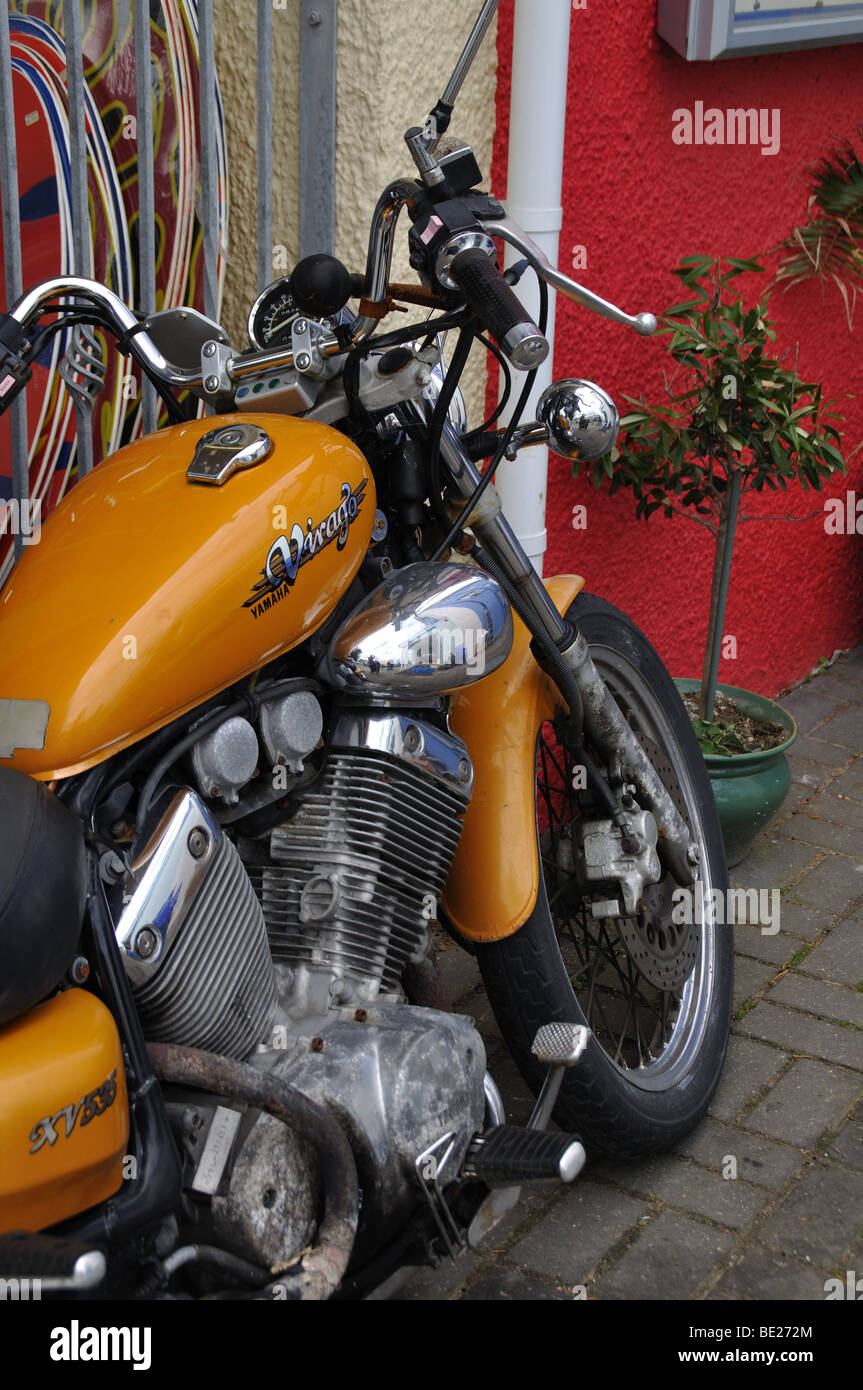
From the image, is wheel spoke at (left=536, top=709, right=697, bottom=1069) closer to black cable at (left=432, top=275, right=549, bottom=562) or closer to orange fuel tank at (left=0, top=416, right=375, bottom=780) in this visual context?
black cable at (left=432, top=275, right=549, bottom=562)

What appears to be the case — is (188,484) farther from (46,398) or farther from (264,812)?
(46,398)

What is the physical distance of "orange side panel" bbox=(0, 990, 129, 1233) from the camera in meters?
1.54

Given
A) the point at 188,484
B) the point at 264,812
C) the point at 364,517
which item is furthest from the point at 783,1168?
the point at 188,484

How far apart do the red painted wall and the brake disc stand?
904mm

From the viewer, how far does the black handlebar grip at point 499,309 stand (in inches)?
73.2

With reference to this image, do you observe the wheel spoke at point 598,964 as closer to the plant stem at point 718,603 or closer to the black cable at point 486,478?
the black cable at point 486,478

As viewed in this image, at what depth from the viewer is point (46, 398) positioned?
112 inches

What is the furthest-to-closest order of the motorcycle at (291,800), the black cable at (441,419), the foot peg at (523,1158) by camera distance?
the black cable at (441,419) < the foot peg at (523,1158) < the motorcycle at (291,800)

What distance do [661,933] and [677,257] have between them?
1.90m

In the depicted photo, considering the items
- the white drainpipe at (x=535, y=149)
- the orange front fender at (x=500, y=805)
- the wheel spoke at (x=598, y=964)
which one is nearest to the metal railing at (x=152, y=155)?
A: the white drainpipe at (x=535, y=149)

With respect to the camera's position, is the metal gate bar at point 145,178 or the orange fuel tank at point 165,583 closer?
the orange fuel tank at point 165,583

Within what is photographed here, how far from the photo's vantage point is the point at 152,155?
2885 mm

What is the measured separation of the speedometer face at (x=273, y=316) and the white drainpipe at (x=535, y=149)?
955 millimetres

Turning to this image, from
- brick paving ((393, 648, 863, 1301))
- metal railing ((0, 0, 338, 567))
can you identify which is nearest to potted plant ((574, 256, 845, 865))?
brick paving ((393, 648, 863, 1301))
